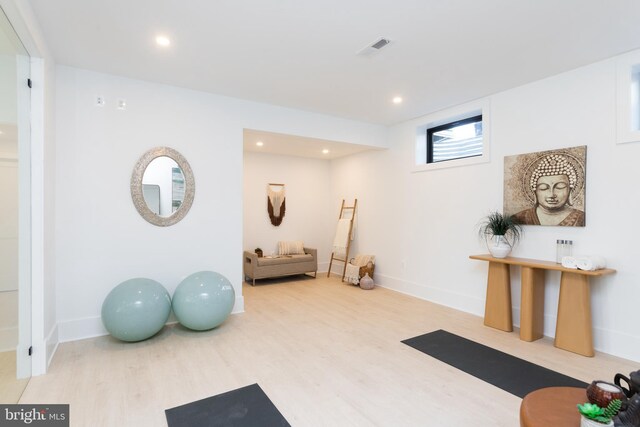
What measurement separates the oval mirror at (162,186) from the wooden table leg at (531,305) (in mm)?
3797

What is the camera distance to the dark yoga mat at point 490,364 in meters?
2.51

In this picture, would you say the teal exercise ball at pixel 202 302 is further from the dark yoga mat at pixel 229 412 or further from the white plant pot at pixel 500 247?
the white plant pot at pixel 500 247

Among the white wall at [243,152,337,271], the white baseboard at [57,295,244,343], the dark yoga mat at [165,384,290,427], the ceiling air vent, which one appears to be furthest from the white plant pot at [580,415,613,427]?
the white wall at [243,152,337,271]

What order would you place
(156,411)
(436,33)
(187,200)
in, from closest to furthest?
1. (156,411)
2. (436,33)
3. (187,200)

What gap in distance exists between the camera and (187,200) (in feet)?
12.6

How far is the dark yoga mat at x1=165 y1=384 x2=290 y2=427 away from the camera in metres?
2.03

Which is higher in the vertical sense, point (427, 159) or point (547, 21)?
point (547, 21)

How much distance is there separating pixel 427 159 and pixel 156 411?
15.1 ft

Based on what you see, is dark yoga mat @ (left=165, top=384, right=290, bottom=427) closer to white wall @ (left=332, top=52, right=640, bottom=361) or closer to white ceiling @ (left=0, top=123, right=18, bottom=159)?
white ceiling @ (left=0, top=123, right=18, bottom=159)

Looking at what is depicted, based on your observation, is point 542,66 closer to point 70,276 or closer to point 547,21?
point 547,21

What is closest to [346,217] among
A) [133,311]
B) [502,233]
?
[502,233]

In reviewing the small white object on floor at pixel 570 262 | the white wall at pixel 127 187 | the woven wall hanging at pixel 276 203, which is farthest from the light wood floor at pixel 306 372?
the woven wall hanging at pixel 276 203

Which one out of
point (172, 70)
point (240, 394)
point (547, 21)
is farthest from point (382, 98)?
point (240, 394)

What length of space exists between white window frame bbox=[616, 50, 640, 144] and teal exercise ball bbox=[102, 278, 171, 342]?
467 centimetres
